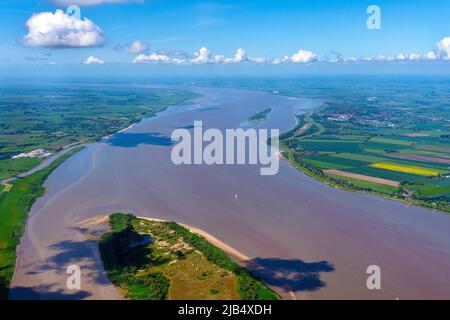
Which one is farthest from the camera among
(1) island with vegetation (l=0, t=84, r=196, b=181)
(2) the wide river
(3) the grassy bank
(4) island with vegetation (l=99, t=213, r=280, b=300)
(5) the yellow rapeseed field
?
(1) island with vegetation (l=0, t=84, r=196, b=181)

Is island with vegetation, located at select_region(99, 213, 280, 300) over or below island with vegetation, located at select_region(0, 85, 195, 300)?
below

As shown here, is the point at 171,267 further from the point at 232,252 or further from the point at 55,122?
the point at 55,122

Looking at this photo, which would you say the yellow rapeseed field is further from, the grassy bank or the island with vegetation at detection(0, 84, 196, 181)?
the island with vegetation at detection(0, 84, 196, 181)

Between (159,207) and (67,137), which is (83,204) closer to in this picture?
(159,207)

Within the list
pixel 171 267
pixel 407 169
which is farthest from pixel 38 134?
pixel 407 169

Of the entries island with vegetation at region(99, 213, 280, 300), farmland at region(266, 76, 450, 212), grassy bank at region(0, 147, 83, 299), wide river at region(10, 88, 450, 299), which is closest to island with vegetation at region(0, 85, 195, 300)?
grassy bank at region(0, 147, 83, 299)

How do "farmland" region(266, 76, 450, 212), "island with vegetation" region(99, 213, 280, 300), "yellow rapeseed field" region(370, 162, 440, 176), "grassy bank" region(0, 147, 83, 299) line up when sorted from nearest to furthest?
"island with vegetation" region(99, 213, 280, 300)
"grassy bank" region(0, 147, 83, 299)
"farmland" region(266, 76, 450, 212)
"yellow rapeseed field" region(370, 162, 440, 176)

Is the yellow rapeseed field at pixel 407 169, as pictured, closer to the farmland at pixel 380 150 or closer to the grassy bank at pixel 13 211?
the farmland at pixel 380 150
